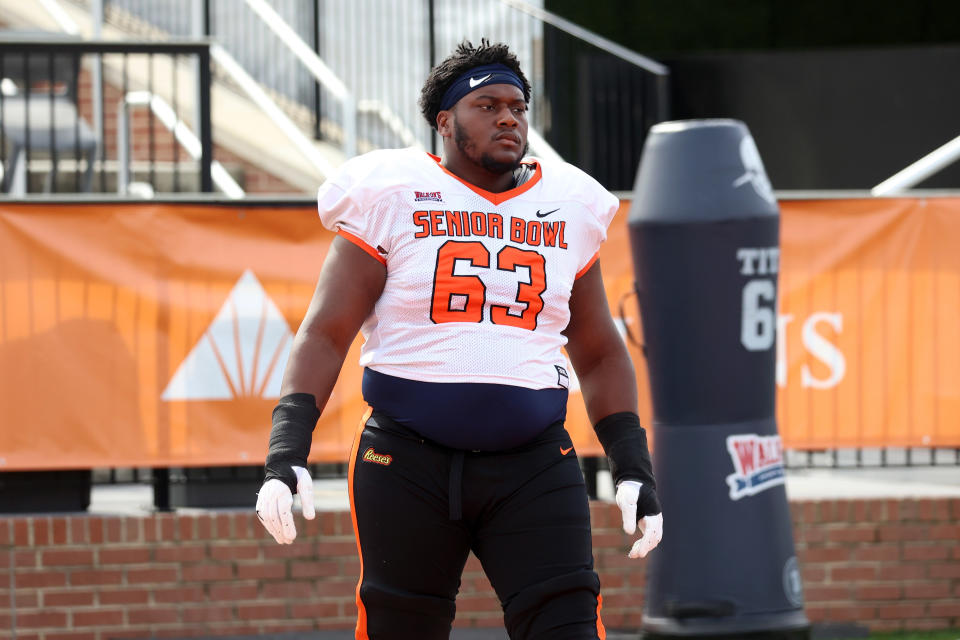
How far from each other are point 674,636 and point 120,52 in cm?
397

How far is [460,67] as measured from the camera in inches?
149

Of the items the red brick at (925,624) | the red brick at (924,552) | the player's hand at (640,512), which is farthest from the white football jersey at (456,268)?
the red brick at (925,624)

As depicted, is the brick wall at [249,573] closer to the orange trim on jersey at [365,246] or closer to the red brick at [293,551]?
the red brick at [293,551]

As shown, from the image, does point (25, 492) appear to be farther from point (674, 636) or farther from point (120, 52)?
point (674, 636)

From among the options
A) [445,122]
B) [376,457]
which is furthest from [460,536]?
[445,122]

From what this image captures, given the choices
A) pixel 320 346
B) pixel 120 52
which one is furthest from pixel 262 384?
pixel 320 346

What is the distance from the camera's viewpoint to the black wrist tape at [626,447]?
3.77 metres

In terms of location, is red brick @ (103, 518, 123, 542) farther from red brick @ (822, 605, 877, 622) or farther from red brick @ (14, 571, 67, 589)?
red brick @ (822, 605, 877, 622)

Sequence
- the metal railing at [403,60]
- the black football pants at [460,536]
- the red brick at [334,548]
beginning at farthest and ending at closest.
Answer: the metal railing at [403,60] < the red brick at [334,548] < the black football pants at [460,536]

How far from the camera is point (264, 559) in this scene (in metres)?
6.82

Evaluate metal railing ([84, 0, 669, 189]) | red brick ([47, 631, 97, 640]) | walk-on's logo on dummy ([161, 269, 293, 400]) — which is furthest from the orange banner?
metal railing ([84, 0, 669, 189])

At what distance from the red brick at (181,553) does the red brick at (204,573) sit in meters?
0.04

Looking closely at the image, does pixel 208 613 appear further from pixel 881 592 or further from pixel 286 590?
pixel 881 592

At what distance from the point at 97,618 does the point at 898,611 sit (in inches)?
149
